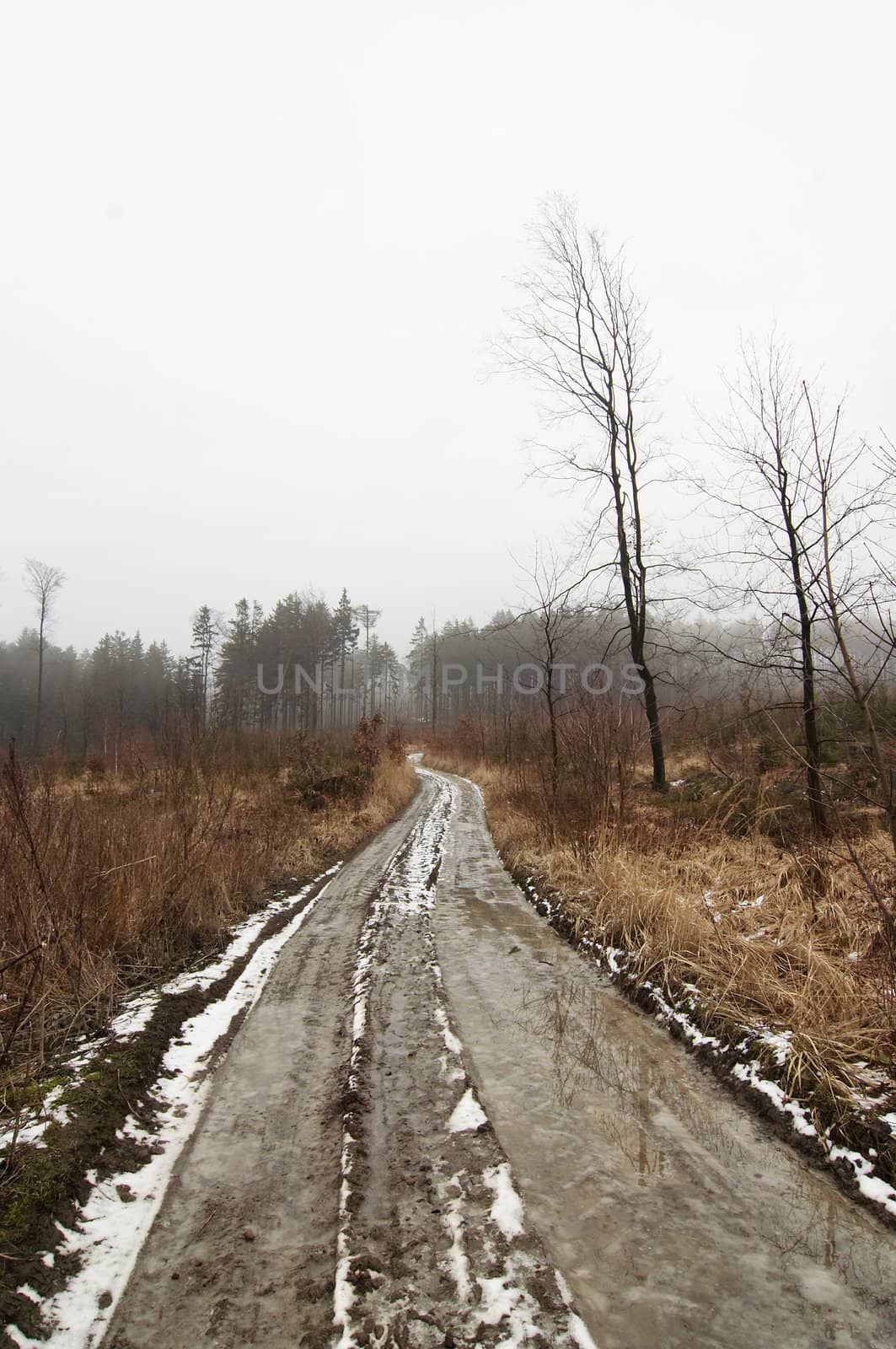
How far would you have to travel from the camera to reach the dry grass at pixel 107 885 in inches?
158

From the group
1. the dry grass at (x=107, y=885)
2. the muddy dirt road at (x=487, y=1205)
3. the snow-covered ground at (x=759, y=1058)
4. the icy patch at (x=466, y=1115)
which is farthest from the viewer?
the dry grass at (x=107, y=885)

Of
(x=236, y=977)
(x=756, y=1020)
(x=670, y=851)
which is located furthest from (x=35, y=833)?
(x=670, y=851)

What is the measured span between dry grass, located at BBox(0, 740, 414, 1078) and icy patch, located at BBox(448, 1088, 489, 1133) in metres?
1.97

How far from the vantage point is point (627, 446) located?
13.0 m

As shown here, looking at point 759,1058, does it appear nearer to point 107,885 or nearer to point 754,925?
point 754,925

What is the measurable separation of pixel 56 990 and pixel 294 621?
184ft

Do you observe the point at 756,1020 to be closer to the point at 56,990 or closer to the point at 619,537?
the point at 56,990

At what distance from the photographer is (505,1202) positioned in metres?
2.62

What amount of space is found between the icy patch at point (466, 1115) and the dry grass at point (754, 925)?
1584 mm

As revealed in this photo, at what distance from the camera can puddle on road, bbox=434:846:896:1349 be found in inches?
83.5

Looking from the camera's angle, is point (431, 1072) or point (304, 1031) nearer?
point (431, 1072)

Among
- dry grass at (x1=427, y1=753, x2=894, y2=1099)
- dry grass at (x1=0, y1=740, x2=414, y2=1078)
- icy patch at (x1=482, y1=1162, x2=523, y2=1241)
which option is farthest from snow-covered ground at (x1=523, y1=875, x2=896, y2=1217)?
dry grass at (x1=0, y1=740, x2=414, y2=1078)

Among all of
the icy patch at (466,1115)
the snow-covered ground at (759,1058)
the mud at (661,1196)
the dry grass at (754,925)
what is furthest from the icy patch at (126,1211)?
the dry grass at (754,925)

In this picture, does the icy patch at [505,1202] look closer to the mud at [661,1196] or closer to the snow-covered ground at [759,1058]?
the mud at [661,1196]
